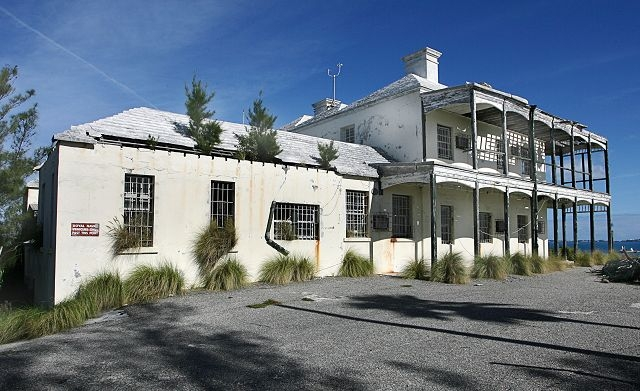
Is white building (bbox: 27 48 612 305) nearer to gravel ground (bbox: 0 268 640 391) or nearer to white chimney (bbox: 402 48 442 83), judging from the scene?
white chimney (bbox: 402 48 442 83)

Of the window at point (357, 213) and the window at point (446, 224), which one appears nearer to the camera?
the window at point (357, 213)

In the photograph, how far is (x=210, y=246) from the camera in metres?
12.0

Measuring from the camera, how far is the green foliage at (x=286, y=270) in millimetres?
12984

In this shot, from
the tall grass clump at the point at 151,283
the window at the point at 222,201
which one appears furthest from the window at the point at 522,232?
the tall grass clump at the point at 151,283

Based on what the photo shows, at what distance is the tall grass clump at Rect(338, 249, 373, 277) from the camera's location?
49.6 ft

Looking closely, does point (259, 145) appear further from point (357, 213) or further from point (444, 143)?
point (444, 143)

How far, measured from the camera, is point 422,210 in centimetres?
1809

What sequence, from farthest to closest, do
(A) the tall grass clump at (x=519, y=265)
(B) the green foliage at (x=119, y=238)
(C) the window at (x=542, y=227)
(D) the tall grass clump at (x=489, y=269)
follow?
1. (C) the window at (x=542, y=227)
2. (A) the tall grass clump at (x=519, y=265)
3. (D) the tall grass clump at (x=489, y=269)
4. (B) the green foliage at (x=119, y=238)

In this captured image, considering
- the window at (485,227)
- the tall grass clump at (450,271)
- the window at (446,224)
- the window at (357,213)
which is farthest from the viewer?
the window at (485,227)

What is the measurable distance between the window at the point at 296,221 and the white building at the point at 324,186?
0.15 ft

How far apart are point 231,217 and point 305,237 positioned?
8.99ft

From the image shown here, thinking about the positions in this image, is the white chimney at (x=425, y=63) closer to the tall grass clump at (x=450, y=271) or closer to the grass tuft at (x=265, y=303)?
the tall grass clump at (x=450, y=271)

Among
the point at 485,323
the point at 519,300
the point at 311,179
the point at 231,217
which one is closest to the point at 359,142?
Answer: the point at 311,179

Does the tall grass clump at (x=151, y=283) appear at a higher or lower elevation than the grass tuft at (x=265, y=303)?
higher
